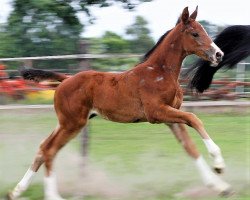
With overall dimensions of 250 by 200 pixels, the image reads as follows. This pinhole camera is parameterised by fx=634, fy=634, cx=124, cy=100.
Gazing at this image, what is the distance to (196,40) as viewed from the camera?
571 cm

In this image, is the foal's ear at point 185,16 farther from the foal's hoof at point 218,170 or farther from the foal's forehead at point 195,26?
the foal's hoof at point 218,170

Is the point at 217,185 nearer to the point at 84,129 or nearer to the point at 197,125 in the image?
the point at 197,125

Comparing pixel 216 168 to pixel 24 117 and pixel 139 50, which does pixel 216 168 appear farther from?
pixel 139 50

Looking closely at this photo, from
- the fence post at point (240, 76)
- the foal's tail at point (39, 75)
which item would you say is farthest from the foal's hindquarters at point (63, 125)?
the fence post at point (240, 76)

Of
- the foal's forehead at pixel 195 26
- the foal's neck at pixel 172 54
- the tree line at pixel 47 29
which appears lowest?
the tree line at pixel 47 29

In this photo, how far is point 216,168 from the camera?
5.35m

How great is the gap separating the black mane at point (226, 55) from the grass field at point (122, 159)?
38.1 inches

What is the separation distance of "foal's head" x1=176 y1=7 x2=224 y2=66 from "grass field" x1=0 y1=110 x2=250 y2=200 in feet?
4.16

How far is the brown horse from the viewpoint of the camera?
5680 millimetres

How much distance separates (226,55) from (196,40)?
5.74 ft

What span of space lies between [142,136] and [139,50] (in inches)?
151

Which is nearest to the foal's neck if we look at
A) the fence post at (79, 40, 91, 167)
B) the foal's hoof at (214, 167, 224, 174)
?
the foal's hoof at (214, 167, 224, 174)

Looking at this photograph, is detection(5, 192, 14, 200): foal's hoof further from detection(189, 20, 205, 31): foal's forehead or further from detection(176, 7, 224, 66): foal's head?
detection(189, 20, 205, 31): foal's forehead

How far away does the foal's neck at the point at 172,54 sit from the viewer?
19.2ft
